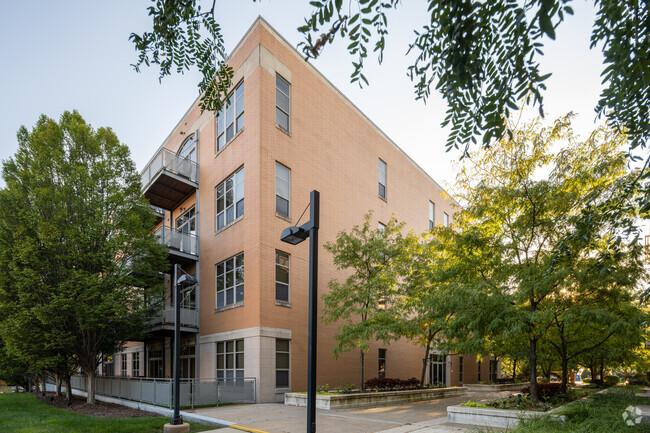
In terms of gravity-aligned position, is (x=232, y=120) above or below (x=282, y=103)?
→ below

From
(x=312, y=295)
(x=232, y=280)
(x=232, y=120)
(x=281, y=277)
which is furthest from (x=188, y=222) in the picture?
(x=312, y=295)

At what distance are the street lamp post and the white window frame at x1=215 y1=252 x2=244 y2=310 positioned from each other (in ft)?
43.3

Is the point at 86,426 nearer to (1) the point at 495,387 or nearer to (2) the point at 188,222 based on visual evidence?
(2) the point at 188,222

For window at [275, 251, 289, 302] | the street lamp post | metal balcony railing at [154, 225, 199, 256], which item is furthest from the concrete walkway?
metal balcony railing at [154, 225, 199, 256]

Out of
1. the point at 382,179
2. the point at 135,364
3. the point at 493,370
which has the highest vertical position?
the point at 382,179

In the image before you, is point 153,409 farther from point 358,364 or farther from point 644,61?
point 644,61

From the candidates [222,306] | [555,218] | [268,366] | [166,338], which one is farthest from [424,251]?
[166,338]

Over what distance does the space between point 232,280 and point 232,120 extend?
8.23 m

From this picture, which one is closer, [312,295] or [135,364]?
[312,295]

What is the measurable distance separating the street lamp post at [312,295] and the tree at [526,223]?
277 inches

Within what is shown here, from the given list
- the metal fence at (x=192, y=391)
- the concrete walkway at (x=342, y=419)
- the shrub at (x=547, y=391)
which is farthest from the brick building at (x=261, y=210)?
the shrub at (x=547, y=391)

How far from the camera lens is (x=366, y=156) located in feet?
91.9

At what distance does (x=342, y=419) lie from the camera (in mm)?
13273

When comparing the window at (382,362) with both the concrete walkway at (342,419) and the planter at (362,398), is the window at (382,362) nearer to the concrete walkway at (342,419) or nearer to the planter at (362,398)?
the planter at (362,398)
